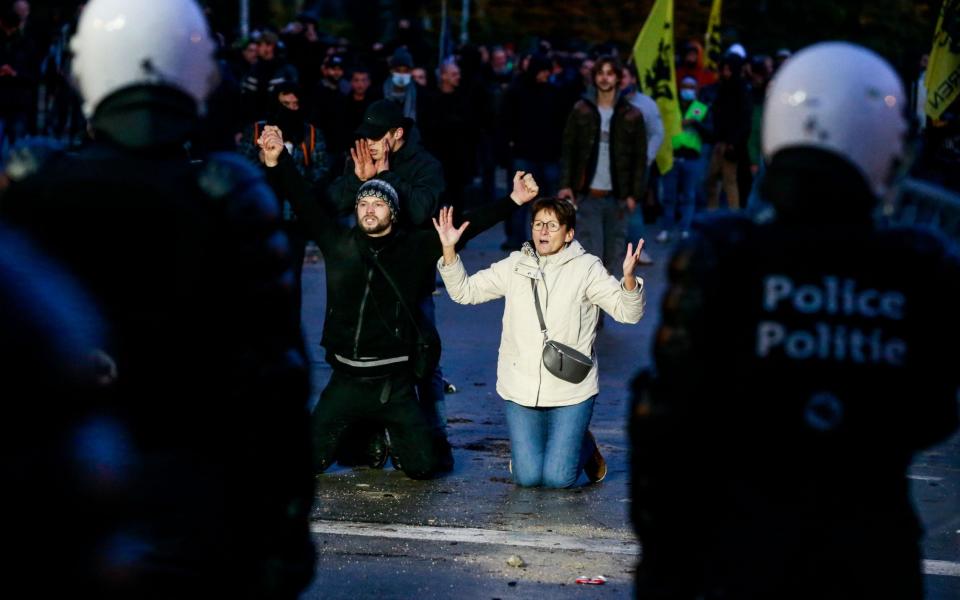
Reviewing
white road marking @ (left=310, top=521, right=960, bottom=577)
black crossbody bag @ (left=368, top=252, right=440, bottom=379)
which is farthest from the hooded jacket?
white road marking @ (left=310, top=521, right=960, bottom=577)

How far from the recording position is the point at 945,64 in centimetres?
1104

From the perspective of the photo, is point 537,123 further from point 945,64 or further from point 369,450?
point 369,450

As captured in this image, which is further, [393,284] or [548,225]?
[548,225]

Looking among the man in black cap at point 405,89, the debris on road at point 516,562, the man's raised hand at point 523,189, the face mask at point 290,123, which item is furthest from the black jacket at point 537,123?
the debris on road at point 516,562

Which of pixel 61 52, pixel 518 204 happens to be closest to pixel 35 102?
pixel 61 52

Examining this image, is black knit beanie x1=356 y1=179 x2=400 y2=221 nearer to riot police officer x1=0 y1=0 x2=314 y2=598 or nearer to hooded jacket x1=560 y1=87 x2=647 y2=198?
riot police officer x1=0 y1=0 x2=314 y2=598

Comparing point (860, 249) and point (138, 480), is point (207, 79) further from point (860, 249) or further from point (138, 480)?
point (860, 249)

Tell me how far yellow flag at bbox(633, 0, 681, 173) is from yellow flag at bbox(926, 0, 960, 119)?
4.12 m

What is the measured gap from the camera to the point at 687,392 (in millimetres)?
3129

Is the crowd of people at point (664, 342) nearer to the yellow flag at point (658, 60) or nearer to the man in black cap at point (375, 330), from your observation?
the man in black cap at point (375, 330)

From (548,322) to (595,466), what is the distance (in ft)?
2.29

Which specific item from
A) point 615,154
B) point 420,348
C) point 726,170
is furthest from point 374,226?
point 726,170

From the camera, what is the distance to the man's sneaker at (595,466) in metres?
7.30

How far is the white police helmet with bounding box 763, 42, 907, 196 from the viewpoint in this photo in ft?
10.4
